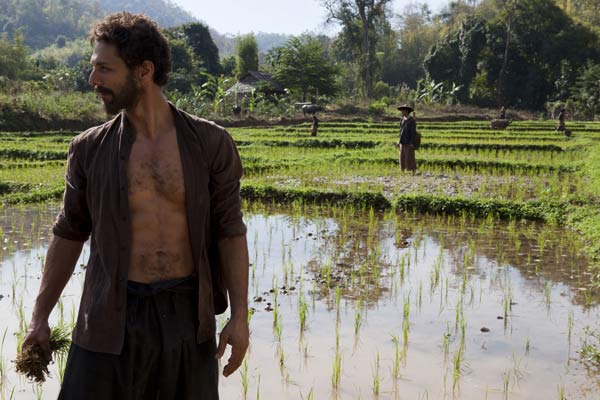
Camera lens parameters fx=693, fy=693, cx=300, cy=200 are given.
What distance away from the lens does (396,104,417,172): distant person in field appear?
38.2 feet

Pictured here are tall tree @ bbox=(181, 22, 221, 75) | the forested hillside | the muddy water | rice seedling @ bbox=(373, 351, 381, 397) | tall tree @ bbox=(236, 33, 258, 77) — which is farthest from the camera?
the forested hillside

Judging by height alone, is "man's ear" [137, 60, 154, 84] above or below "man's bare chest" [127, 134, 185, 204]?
above

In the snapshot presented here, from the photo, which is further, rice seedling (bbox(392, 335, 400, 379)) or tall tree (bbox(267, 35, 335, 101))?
tall tree (bbox(267, 35, 335, 101))

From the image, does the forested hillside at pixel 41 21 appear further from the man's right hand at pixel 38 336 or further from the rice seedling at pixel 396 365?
the man's right hand at pixel 38 336

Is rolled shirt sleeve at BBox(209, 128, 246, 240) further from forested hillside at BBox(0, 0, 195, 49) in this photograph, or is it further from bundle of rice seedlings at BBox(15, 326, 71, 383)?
forested hillside at BBox(0, 0, 195, 49)

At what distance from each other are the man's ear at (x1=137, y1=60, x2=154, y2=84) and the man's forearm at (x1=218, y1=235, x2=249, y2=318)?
522 millimetres

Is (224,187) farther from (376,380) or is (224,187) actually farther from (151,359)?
(376,380)

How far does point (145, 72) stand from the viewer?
6.51 feet

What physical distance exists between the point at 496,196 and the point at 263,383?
255 inches

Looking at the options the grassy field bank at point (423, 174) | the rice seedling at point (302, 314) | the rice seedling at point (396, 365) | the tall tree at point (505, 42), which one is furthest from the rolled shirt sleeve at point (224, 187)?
the tall tree at point (505, 42)

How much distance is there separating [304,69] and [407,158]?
21.9 m

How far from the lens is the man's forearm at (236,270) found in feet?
6.73

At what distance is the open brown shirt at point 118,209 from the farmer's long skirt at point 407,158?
10.0 m

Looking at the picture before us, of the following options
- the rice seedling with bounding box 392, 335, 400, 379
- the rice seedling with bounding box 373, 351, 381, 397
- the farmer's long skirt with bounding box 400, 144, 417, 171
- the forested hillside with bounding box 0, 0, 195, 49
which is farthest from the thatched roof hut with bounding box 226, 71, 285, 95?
the forested hillside with bounding box 0, 0, 195, 49
